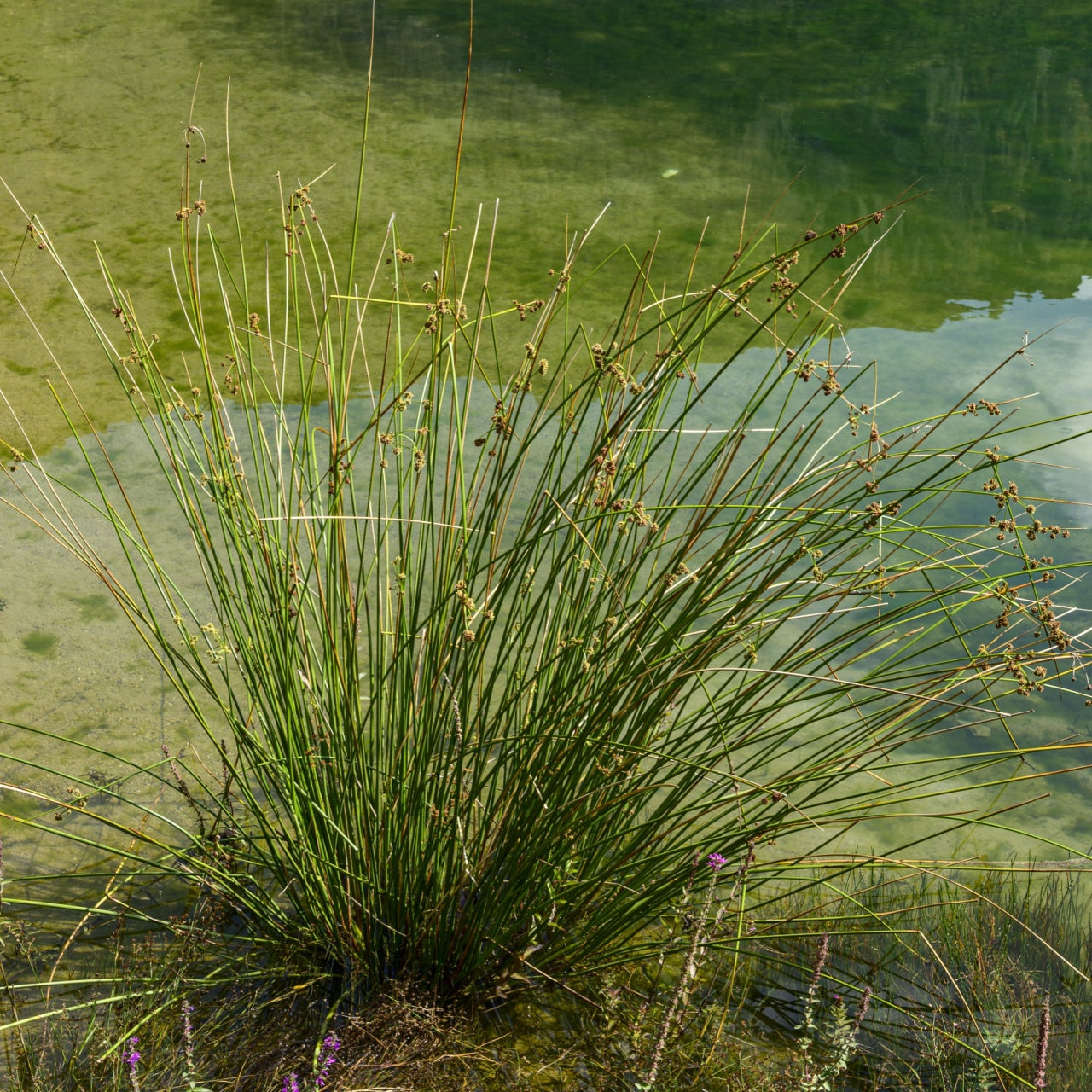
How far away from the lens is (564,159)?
479 cm

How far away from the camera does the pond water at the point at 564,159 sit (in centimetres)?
311

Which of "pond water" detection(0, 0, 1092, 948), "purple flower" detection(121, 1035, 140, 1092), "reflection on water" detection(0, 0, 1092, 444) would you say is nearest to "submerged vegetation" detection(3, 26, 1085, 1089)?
"purple flower" detection(121, 1035, 140, 1092)

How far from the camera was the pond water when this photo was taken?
3107mm

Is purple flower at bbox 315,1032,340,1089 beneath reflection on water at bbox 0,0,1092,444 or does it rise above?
beneath

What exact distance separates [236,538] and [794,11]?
6.35 metres

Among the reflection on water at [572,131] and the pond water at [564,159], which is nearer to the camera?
the pond water at [564,159]

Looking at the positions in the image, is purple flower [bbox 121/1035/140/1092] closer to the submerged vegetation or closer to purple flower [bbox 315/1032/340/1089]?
the submerged vegetation

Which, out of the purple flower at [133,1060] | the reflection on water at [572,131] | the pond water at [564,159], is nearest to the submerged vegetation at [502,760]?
the purple flower at [133,1060]

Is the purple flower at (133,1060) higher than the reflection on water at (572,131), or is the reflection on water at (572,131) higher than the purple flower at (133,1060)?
the reflection on water at (572,131)

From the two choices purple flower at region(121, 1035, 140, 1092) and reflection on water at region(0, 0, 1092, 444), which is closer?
purple flower at region(121, 1035, 140, 1092)

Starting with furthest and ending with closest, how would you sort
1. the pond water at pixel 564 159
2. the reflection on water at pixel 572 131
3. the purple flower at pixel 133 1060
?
the reflection on water at pixel 572 131, the pond water at pixel 564 159, the purple flower at pixel 133 1060

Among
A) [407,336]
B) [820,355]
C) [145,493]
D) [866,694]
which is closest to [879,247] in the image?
[820,355]

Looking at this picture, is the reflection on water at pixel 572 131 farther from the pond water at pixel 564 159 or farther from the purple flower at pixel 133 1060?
the purple flower at pixel 133 1060

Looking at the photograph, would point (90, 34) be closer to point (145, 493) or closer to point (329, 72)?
point (329, 72)
